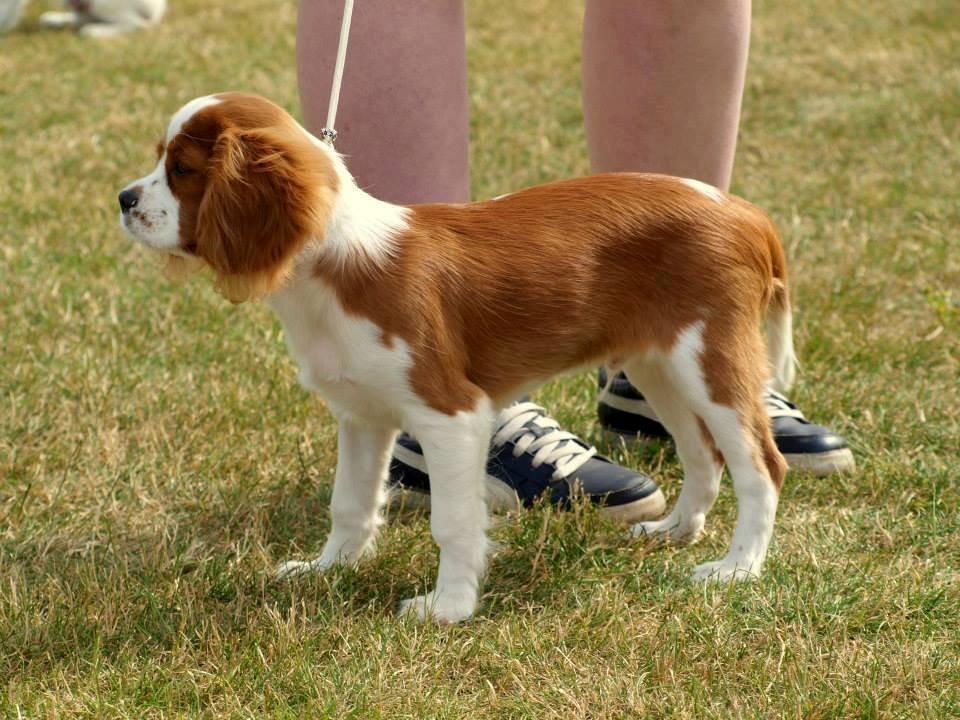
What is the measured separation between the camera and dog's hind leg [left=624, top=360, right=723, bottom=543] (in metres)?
2.83

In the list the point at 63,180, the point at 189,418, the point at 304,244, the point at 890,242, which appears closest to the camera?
the point at 304,244

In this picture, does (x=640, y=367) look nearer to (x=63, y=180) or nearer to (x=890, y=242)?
(x=890, y=242)

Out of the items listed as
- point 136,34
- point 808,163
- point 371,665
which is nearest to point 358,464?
point 371,665

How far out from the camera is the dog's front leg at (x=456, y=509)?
2.40m

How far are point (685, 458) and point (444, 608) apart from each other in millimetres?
688

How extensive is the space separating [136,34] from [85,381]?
4709 millimetres

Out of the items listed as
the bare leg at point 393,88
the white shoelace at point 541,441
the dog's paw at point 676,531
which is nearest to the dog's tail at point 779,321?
the dog's paw at point 676,531

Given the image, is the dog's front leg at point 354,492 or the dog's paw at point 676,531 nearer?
the dog's front leg at point 354,492

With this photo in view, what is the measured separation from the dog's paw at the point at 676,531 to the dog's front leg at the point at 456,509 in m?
0.48

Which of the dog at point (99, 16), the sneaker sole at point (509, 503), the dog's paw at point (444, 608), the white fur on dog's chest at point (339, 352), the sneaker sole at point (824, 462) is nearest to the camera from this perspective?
the white fur on dog's chest at point (339, 352)

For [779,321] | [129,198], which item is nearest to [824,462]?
[779,321]

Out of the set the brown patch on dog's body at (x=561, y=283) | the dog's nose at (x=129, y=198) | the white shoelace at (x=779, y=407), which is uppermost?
the dog's nose at (x=129, y=198)

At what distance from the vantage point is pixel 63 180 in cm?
534

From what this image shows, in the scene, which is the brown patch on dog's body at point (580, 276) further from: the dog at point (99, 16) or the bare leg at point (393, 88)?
the dog at point (99, 16)
